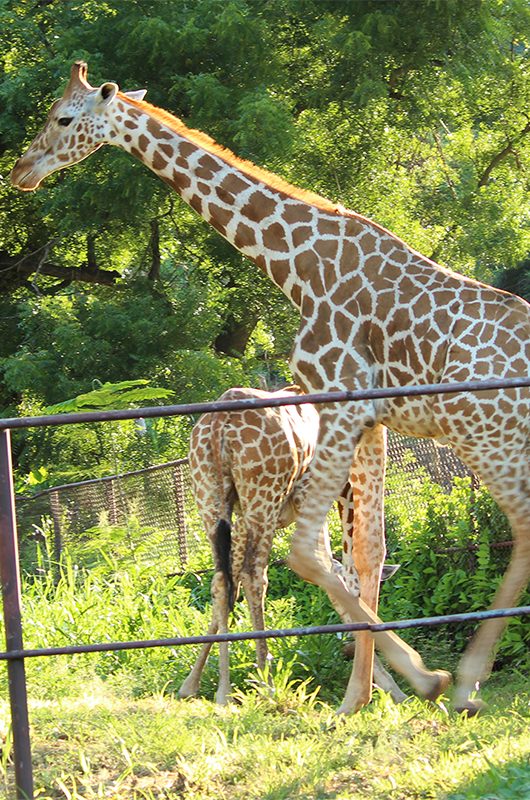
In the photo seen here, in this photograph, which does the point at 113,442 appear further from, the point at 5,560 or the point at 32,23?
the point at 5,560

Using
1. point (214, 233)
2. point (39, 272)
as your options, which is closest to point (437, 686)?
point (214, 233)

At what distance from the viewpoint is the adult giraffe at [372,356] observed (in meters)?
5.47

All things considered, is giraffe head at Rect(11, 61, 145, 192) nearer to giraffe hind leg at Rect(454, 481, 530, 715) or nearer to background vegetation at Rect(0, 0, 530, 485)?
giraffe hind leg at Rect(454, 481, 530, 715)

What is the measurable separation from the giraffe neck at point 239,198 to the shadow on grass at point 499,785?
3026 mm

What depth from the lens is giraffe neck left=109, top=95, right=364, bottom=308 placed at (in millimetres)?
6359

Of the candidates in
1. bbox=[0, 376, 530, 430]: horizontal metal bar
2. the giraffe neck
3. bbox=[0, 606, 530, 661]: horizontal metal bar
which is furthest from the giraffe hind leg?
the giraffe neck

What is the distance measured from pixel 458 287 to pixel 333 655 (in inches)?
103

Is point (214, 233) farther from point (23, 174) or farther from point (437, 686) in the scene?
point (437, 686)

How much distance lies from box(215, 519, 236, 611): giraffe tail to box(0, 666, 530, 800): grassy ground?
178 cm

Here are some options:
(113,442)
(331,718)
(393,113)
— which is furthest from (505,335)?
(393,113)

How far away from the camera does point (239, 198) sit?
665cm

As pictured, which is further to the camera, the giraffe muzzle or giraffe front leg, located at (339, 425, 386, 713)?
the giraffe muzzle

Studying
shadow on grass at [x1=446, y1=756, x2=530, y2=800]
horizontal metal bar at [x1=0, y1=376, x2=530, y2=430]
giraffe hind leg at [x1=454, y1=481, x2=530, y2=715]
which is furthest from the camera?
giraffe hind leg at [x1=454, y1=481, x2=530, y2=715]

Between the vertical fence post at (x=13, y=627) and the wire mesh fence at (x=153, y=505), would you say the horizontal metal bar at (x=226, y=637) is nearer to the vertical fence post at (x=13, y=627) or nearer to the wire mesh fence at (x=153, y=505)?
the vertical fence post at (x=13, y=627)
